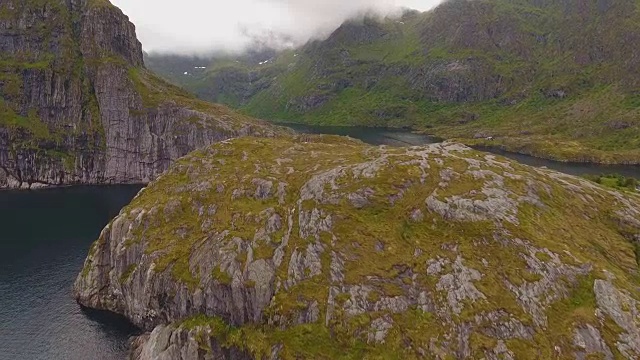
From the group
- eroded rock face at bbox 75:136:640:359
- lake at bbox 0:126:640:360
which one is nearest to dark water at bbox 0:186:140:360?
lake at bbox 0:126:640:360

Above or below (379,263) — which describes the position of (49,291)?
below

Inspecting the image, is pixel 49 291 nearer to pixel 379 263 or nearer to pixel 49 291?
pixel 49 291

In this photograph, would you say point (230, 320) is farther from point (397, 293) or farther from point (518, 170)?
point (518, 170)

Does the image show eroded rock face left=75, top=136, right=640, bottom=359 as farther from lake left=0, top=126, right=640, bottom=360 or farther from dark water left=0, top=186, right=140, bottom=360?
dark water left=0, top=186, right=140, bottom=360

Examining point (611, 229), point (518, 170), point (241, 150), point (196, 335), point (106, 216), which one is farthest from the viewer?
point (106, 216)

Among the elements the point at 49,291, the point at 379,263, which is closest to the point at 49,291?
the point at 49,291

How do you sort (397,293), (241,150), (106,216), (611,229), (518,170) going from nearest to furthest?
(397,293), (611,229), (518,170), (241,150), (106,216)

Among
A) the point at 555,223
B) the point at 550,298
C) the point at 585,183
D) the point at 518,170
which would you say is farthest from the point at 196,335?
the point at 585,183
